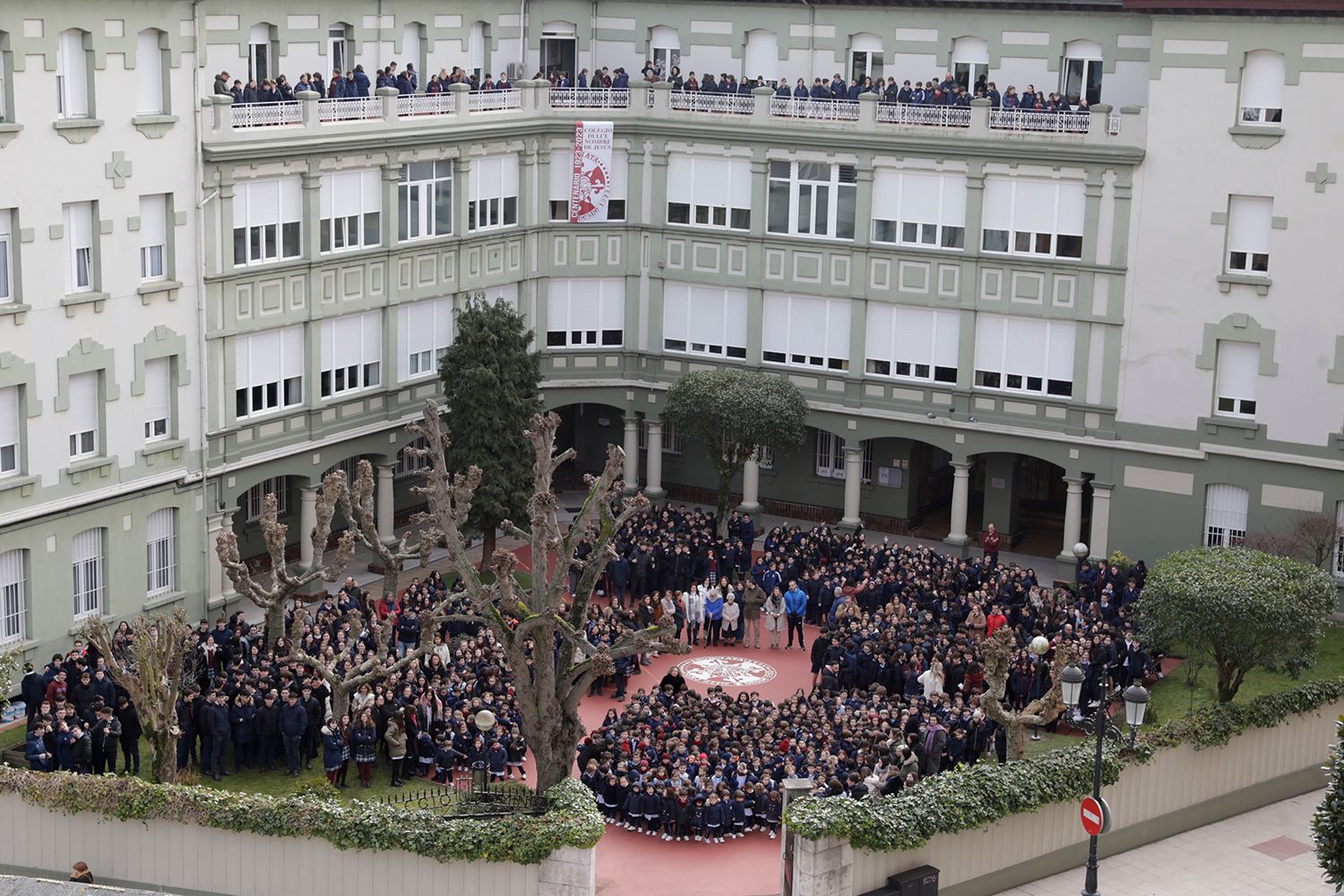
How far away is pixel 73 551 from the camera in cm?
4369

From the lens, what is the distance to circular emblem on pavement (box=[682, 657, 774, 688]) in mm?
44853

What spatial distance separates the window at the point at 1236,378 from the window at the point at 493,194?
1949 centimetres

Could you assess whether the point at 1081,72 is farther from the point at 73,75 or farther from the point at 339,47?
the point at 73,75

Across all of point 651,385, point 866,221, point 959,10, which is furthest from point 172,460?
point 959,10

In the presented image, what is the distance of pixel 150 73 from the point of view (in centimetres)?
4416

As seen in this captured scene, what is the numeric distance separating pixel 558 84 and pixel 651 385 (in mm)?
8995

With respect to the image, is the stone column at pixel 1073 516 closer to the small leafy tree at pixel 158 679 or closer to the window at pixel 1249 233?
the window at pixel 1249 233

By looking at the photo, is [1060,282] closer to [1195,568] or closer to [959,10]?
[959,10]

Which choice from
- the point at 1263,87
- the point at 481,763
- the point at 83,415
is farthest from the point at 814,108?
the point at 481,763

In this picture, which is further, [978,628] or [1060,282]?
[1060,282]

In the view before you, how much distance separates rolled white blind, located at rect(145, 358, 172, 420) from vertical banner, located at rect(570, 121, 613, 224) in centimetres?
1422

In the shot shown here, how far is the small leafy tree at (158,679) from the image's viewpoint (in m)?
35.1

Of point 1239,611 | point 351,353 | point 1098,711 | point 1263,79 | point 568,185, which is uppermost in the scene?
point 1263,79

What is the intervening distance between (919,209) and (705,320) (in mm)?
7163
